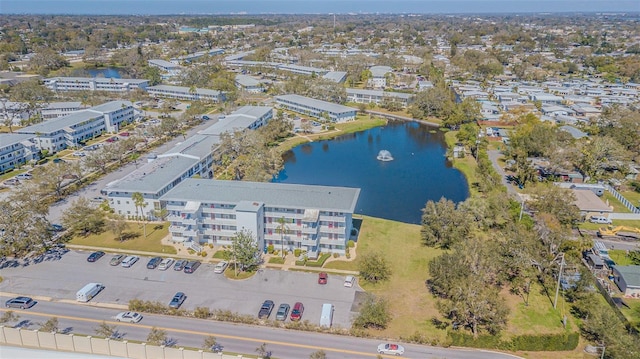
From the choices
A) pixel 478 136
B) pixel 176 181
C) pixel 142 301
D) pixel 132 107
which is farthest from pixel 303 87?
pixel 142 301

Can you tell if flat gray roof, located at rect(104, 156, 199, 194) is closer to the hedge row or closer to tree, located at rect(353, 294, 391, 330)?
tree, located at rect(353, 294, 391, 330)

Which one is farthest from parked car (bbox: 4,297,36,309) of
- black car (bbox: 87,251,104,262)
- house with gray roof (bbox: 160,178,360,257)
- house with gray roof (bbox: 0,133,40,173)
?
house with gray roof (bbox: 0,133,40,173)

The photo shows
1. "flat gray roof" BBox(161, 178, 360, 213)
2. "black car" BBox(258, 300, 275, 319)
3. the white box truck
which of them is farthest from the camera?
"flat gray roof" BBox(161, 178, 360, 213)

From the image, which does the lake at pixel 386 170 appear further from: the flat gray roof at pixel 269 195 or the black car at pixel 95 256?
A: the black car at pixel 95 256

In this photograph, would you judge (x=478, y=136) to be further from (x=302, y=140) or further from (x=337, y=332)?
(x=337, y=332)

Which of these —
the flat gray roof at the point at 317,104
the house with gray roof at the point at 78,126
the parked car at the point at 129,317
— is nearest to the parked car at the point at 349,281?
the parked car at the point at 129,317

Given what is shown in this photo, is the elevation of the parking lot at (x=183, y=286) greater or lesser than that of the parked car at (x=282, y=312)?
lesser
